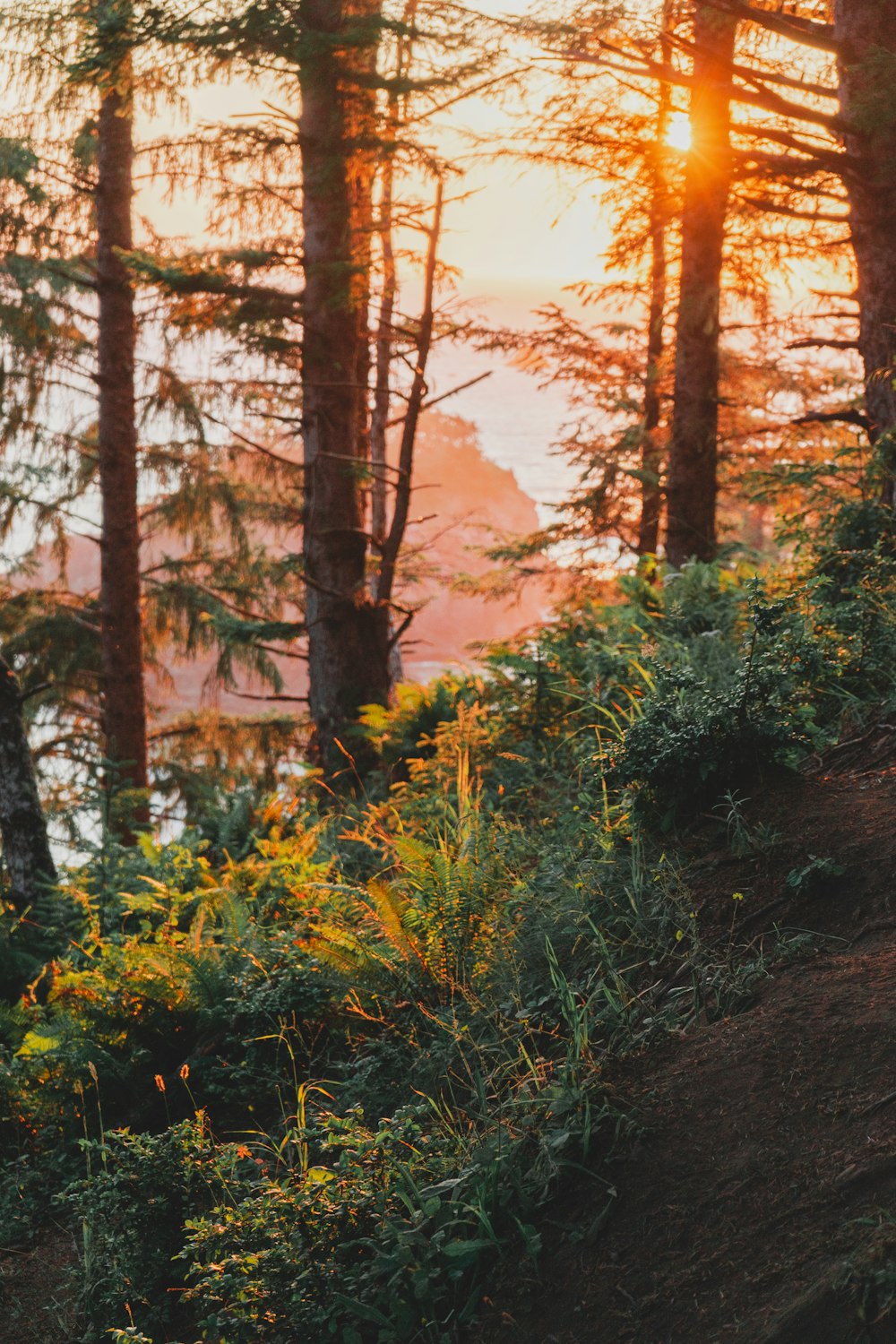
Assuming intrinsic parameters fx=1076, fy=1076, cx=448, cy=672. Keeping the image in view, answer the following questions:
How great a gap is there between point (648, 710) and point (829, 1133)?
6.09 feet

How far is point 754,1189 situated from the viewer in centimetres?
229

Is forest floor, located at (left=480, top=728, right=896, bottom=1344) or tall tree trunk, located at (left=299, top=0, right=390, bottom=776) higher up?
tall tree trunk, located at (left=299, top=0, right=390, bottom=776)

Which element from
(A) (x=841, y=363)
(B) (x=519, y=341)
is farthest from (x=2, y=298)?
(A) (x=841, y=363)

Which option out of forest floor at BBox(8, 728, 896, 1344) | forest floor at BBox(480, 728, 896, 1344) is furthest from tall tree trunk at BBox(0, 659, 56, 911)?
forest floor at BBox(480, 728, 896, 1344)

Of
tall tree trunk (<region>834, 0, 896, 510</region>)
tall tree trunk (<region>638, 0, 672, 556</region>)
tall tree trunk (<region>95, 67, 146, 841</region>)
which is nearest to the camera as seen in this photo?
tall tree trunk (<region>834, 0, 896, 510</region>)

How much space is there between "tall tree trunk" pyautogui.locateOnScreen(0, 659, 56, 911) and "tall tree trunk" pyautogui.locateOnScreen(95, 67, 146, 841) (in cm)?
385

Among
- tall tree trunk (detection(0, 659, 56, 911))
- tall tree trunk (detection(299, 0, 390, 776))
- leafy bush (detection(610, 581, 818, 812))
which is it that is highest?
tall tree trunk (detection(299, 0, 390, 776))

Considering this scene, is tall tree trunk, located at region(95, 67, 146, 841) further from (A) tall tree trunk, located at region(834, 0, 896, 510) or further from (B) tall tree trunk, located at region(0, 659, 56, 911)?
(A) tall tree trunk, located at region(834, 0, 896, 510)

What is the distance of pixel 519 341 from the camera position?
14336 mm

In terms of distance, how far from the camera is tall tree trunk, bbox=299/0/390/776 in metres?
8.86

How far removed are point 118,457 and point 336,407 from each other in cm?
403

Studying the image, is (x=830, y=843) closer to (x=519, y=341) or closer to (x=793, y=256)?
(x=793, y=256)

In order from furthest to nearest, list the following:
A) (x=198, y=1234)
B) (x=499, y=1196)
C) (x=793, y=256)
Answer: (x=793, y=256) → (x=198, y=1234) → (x=499, y=1196)

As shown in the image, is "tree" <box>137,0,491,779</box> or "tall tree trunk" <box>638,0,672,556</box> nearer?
"tree" <box>137,0,491,779</box>
